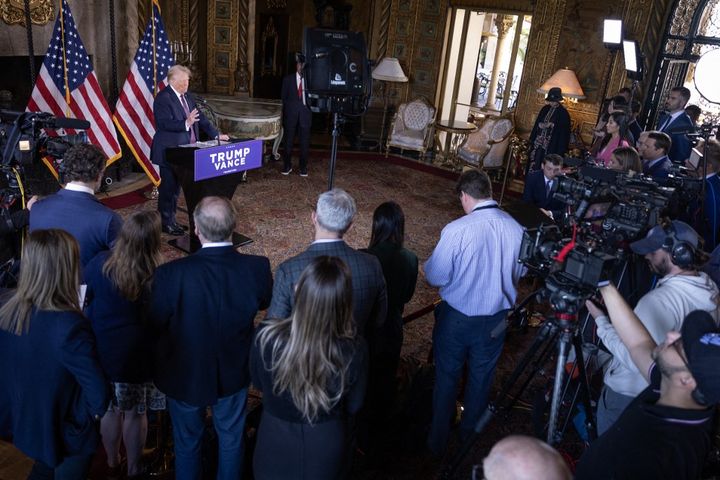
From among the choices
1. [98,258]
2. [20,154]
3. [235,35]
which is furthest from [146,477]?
[235,35]

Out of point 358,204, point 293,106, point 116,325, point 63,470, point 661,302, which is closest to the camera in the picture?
point 63,470

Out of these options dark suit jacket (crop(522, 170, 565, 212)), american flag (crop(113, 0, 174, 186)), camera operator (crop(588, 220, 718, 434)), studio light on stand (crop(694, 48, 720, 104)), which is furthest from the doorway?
camera operator (crop(588, 220, 718, 434))

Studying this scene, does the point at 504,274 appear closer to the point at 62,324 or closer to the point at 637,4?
the point at 62,324

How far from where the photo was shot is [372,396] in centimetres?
303

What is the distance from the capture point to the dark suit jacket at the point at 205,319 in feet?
7.34

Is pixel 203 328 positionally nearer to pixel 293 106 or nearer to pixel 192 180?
pixel 192 180

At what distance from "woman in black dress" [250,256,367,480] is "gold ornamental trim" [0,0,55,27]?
5.07m

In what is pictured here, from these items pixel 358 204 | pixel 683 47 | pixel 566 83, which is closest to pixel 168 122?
pixel 358 204

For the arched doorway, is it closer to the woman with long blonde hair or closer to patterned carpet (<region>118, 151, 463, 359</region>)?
patterned carpet (<region>118, 151, 463, 359</region>)

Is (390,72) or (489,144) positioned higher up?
(390,72)

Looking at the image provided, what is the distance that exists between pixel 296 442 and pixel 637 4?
297 inches

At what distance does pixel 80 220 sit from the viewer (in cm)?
278

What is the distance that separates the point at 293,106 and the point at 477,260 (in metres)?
5.42

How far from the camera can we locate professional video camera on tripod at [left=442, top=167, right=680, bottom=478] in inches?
82.4
